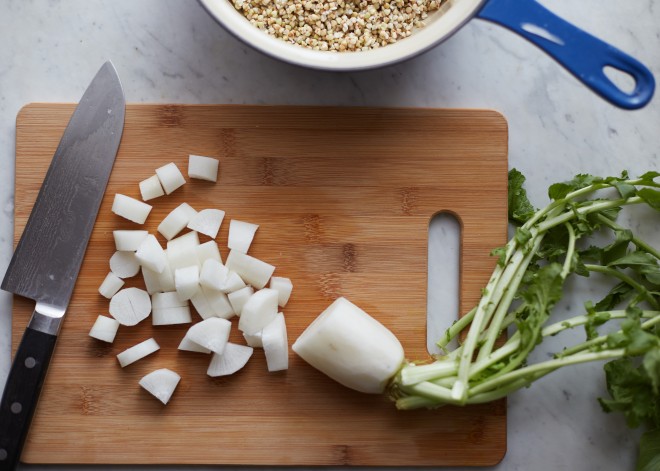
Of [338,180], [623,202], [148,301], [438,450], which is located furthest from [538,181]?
[148,301]

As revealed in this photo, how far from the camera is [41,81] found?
1.57 m

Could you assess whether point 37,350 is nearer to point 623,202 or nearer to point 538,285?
point 538,285

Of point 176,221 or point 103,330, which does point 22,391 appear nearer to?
point 103,330

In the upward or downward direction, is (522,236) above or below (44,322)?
above

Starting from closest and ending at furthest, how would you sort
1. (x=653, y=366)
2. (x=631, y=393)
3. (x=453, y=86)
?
(x=653, y=366) < (x=631, y=393) < (x=453, y=86)

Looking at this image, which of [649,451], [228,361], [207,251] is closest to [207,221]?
[207,251]

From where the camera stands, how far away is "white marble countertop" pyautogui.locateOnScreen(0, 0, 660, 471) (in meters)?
1.56

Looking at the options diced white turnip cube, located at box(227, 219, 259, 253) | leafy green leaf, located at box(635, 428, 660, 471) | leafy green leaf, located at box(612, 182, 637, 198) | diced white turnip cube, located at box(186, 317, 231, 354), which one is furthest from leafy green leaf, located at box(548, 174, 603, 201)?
diced white turnip cube, located at box(186, 317, 231, 354)

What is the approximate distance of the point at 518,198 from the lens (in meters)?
1.55

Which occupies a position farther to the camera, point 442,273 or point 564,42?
point 442,273

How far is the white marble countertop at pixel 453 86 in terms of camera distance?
1564 mm

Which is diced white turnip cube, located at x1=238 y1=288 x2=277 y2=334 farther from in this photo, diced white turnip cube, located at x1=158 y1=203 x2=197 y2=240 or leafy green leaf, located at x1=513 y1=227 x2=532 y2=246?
leafy green leaf, located at x1=513 y1=227 x2=532 y2=246

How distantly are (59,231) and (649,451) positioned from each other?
4.45ft

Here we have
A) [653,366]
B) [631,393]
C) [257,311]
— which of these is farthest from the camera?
[257,311]
